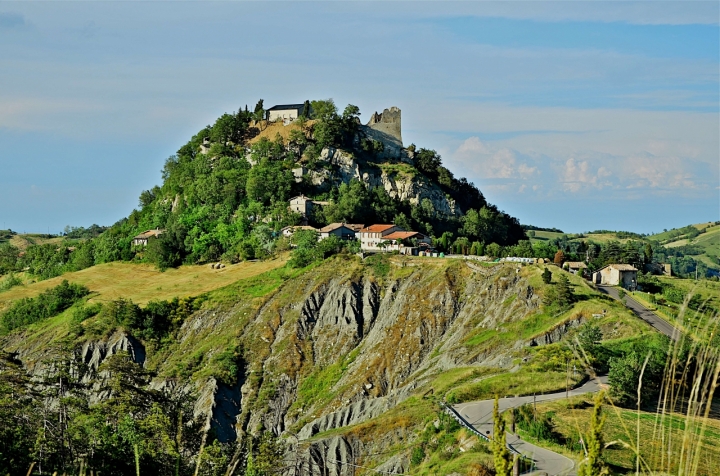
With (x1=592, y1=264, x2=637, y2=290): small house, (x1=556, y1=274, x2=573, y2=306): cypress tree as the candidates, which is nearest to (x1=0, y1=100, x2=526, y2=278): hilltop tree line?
(x1=592, y1=264, x2=637, y2=290): small house

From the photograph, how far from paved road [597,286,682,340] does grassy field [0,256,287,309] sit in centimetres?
3728

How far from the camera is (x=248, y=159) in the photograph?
115312 mm

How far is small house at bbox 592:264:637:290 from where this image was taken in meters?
78.2

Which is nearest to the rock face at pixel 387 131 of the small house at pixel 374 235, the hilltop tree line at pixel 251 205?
the hilltop tree line at pixel 251 205

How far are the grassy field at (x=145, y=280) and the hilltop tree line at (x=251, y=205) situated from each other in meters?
2.29

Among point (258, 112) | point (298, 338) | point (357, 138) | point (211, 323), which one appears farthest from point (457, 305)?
point (258, 112)

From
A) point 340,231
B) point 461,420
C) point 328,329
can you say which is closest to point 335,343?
point 328,329

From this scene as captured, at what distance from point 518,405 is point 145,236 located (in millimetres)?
77894

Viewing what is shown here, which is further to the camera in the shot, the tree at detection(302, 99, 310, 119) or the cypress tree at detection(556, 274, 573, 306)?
the tree at detection(302, 99, 310, 119)

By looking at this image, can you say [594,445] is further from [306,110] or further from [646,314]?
[306,110]

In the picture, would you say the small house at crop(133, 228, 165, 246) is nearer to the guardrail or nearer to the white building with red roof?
the white building with red roof

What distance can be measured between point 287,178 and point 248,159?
1194 centimetres

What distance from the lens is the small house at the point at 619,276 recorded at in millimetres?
78188

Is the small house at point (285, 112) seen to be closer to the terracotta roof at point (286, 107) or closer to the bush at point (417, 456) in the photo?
the terracotta roof at point (286, 107)
